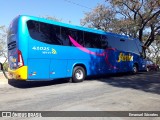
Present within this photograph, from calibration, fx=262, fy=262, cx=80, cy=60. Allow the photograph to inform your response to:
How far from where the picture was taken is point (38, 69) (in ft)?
40.8

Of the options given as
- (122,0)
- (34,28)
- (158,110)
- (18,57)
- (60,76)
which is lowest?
(158,110)

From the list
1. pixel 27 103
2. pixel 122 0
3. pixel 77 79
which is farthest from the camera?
pixel 122 0

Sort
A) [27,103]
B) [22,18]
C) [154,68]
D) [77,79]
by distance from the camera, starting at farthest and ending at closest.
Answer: [154,68]
[77,79]
[22,18]
[27,103]

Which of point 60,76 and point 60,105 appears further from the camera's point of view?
point 60,76

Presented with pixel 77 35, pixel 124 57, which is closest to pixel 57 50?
pixel 77 35

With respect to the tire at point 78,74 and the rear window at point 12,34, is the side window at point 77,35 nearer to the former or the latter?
the tire at point 78,74

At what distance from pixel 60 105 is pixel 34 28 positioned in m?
5.39

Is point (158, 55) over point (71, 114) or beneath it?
over

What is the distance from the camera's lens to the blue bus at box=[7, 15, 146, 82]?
1198 centimetres

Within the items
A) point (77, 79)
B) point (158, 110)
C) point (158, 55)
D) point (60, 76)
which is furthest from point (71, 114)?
point (158, 55)

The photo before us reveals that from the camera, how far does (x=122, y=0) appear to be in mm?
29562

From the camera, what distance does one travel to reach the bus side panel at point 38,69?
12.1 meters

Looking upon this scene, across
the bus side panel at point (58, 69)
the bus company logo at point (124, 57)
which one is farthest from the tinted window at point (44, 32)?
the bus company logo at point (124, 57)

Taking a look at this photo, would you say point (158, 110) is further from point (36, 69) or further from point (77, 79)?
point (77, 79)
